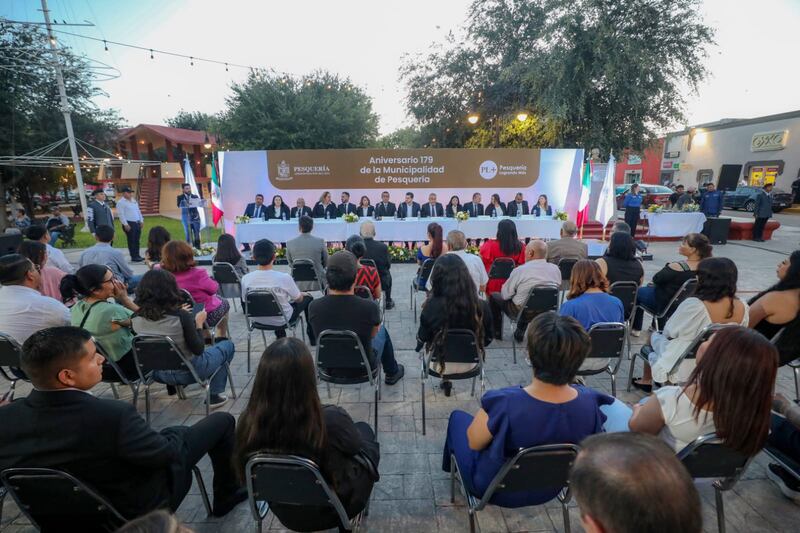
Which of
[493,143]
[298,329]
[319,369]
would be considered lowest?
[298,329]

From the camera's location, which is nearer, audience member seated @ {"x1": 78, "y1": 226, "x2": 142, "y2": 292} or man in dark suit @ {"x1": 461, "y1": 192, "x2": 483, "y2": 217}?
audience member seated @ {"x1": 78, "y1": 226, "x2": 142, "y2": 292}

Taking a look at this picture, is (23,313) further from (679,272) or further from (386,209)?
(386,209)

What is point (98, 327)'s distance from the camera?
2898mm

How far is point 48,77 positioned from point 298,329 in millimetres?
19038

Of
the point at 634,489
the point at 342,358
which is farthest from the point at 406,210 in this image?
the point at 634,489

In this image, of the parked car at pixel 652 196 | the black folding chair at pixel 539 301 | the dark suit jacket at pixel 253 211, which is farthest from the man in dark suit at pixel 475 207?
the parked car at pixel 652 196

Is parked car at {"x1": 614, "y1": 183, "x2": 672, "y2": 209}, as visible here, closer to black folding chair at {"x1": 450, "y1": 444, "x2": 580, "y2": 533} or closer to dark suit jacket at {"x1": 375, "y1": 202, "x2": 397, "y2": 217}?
dark suit jacket at {"x1": 375, "y1": 202, "x2": 397, "y2": 217}

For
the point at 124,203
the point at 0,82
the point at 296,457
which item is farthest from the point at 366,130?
the point at 296,457

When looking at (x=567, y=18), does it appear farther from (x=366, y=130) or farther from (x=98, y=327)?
(x=98, y=327)

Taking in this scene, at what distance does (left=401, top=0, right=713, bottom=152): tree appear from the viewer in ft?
37.1

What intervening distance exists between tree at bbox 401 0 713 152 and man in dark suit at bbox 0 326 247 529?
518 inches

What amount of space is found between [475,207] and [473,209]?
12 centimetres

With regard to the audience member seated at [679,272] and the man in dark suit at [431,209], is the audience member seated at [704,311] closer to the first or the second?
the audience member seated at [679,272]

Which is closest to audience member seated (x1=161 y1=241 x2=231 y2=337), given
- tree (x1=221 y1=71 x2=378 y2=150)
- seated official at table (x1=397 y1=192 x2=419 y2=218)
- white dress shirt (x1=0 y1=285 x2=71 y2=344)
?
white dress shirt (x1=0 y1=285 x2=71 y2=344)
